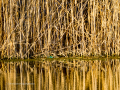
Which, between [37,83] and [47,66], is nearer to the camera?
[37,83]

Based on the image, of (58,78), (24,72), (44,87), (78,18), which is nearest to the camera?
(44,87)

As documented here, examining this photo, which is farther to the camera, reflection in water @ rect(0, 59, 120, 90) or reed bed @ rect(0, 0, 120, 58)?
reed bed @ rect(0, 0, 120, 58)

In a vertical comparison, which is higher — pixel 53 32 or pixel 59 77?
pixel 53 32

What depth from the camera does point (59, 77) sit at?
17.8ft

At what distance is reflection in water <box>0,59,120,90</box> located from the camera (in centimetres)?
462

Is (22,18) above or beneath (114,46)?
above

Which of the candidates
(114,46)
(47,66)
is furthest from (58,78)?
(114,46)

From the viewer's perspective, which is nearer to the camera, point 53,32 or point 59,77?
point 59,77

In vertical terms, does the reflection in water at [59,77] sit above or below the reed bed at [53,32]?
below

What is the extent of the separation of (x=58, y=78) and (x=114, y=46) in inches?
133

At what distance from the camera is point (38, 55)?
8.08 meters

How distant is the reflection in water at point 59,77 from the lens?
4.62 metres

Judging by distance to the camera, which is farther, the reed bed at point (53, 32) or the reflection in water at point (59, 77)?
the reed bed at point (53, 32)

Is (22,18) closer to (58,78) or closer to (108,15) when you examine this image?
(108,15)
